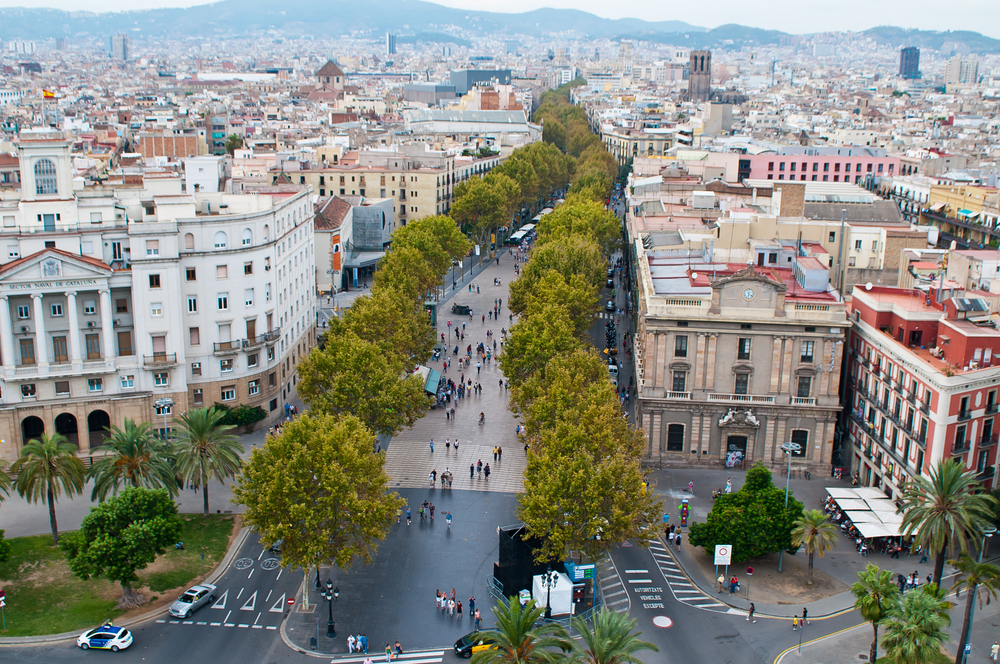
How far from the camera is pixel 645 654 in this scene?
167 ft

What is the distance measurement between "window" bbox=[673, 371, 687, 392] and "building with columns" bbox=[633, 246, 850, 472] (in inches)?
3.1

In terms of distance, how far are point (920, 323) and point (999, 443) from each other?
10.1 meters

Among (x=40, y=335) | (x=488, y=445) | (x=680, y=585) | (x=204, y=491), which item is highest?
(x=40, y=335)

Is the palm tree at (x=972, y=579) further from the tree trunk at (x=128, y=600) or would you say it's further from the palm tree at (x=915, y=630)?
the tree trunk at (x=128, y=600)

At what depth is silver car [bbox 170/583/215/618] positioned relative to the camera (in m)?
53.8

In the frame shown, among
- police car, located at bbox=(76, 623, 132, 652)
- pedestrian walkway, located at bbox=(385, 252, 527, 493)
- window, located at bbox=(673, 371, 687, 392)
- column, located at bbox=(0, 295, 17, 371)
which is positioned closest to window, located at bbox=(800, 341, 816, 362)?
window, located at bbox=(673, 371, 687, 392)

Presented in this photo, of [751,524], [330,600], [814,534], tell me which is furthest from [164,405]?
[814,534]

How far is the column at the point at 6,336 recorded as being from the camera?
235 feet

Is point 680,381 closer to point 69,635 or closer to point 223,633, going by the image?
point 223,633

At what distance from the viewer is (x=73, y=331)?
7362cm

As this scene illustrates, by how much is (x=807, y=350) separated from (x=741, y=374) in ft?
17.1

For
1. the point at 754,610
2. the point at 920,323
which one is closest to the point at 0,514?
the point at 754,610

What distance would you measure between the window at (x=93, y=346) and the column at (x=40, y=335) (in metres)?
3.35

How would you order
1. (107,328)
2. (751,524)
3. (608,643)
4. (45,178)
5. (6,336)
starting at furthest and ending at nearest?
(45,178), (107,328), (6,336), (751,524), (608,643)
